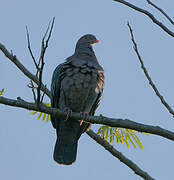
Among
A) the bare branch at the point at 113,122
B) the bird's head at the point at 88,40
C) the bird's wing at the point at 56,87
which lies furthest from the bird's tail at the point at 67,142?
the bird's head at the point at 88,40

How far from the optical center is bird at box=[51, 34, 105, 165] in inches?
234

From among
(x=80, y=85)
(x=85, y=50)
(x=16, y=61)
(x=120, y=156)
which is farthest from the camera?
(x=85, y=50)

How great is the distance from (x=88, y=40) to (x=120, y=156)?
12.3 ft

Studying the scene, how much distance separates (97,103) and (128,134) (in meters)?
1.05

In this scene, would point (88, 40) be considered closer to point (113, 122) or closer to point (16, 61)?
point (16, 61)

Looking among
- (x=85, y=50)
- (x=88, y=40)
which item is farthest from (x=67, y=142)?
(x=88, y=40)

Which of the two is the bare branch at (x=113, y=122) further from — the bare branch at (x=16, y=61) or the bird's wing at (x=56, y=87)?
the bird's wing at (x=56, y=87)

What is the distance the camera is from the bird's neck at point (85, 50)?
22.5 feet

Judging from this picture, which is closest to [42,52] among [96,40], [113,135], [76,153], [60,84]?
[113,135]

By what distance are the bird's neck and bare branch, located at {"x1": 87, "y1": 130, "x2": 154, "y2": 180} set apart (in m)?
2.13

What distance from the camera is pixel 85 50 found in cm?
707

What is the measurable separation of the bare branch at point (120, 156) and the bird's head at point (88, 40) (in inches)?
113

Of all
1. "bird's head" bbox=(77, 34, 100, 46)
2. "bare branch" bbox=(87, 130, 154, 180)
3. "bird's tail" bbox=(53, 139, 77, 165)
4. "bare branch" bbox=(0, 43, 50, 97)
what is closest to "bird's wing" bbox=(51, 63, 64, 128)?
"bird's tail" bbox=(53, 139, 77, 165)

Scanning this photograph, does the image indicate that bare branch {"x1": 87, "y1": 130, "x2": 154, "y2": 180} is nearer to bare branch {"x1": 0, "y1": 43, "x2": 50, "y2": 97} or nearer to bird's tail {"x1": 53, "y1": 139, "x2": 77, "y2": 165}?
bare branch {"x1": 0, "y1": 43, "x2": 50, "y2": 97}
